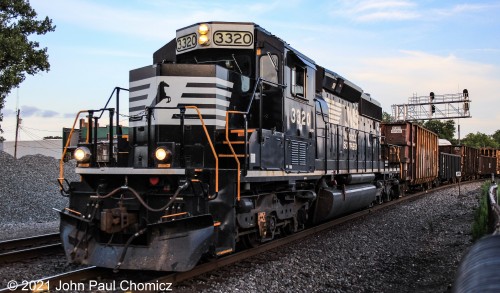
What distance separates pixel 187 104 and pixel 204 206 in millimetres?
1707

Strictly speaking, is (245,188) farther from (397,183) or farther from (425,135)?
(425,135)

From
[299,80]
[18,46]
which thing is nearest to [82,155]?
[299,80]

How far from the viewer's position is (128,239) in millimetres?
5641

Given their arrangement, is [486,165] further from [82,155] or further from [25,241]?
[82,155]

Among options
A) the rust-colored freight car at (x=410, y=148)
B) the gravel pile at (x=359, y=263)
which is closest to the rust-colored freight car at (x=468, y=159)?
the rust-colored freight car at (x=410, y=148)

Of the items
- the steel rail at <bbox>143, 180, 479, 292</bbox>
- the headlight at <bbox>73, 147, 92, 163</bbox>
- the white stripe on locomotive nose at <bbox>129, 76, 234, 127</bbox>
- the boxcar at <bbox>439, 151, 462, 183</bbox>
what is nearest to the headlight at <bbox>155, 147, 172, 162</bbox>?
the white stripe on locomotive nose at <bbox>129, 76, 234, 127</bbox>

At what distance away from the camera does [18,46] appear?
1447cm

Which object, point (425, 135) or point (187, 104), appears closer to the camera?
point (187, 104)

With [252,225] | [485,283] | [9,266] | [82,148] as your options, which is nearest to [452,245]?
[252,225]

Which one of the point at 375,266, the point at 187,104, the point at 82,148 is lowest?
the point at 375,266

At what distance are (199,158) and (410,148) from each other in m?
15.1

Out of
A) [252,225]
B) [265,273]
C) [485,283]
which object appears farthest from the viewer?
[252,225]

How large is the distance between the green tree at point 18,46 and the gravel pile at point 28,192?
2585 millimetres

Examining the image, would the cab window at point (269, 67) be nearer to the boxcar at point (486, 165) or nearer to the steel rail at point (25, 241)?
the steel rail at point (25, 241)
